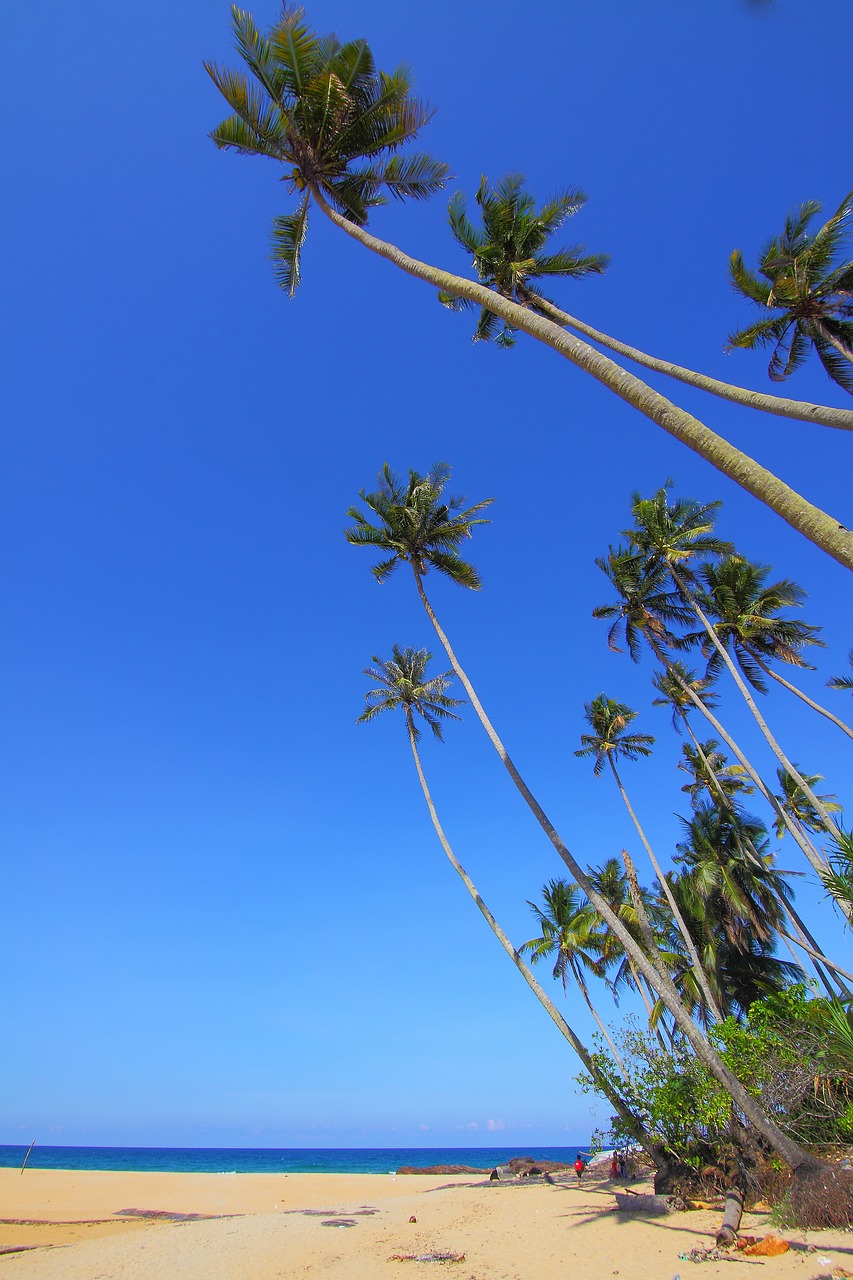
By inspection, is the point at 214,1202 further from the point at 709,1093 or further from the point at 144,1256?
the point at 709,1093

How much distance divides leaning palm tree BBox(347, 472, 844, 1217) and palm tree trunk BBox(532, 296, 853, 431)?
10.7m

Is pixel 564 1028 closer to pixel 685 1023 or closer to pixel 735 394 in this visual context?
pixel 685 1023

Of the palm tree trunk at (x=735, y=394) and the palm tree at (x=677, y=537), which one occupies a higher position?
the palm tree at (x=677, y=537)

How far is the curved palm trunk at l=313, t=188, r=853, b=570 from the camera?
488 centimetres

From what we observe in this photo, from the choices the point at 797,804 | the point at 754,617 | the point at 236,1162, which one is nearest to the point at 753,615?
the point at 754,617

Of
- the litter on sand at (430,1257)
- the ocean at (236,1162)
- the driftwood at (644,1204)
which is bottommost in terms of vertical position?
the ocean at (236,1162)

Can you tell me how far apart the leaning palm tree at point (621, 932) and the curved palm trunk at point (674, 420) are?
11.1 metres

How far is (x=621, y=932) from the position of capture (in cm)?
1422

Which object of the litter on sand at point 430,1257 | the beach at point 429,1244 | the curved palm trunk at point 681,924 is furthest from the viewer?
the curved palm trunk at point 681,924

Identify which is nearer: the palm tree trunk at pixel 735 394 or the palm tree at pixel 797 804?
the palm tree trunk at pixel 735 394

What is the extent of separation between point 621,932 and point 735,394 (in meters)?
11.7

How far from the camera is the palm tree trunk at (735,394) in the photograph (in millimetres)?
6879

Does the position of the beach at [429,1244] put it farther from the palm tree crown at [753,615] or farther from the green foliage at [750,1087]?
the palm tree crown at [753,615]

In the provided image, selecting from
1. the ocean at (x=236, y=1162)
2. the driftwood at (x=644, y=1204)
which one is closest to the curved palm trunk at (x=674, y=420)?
the driftwood at (x=644, y=1204)
